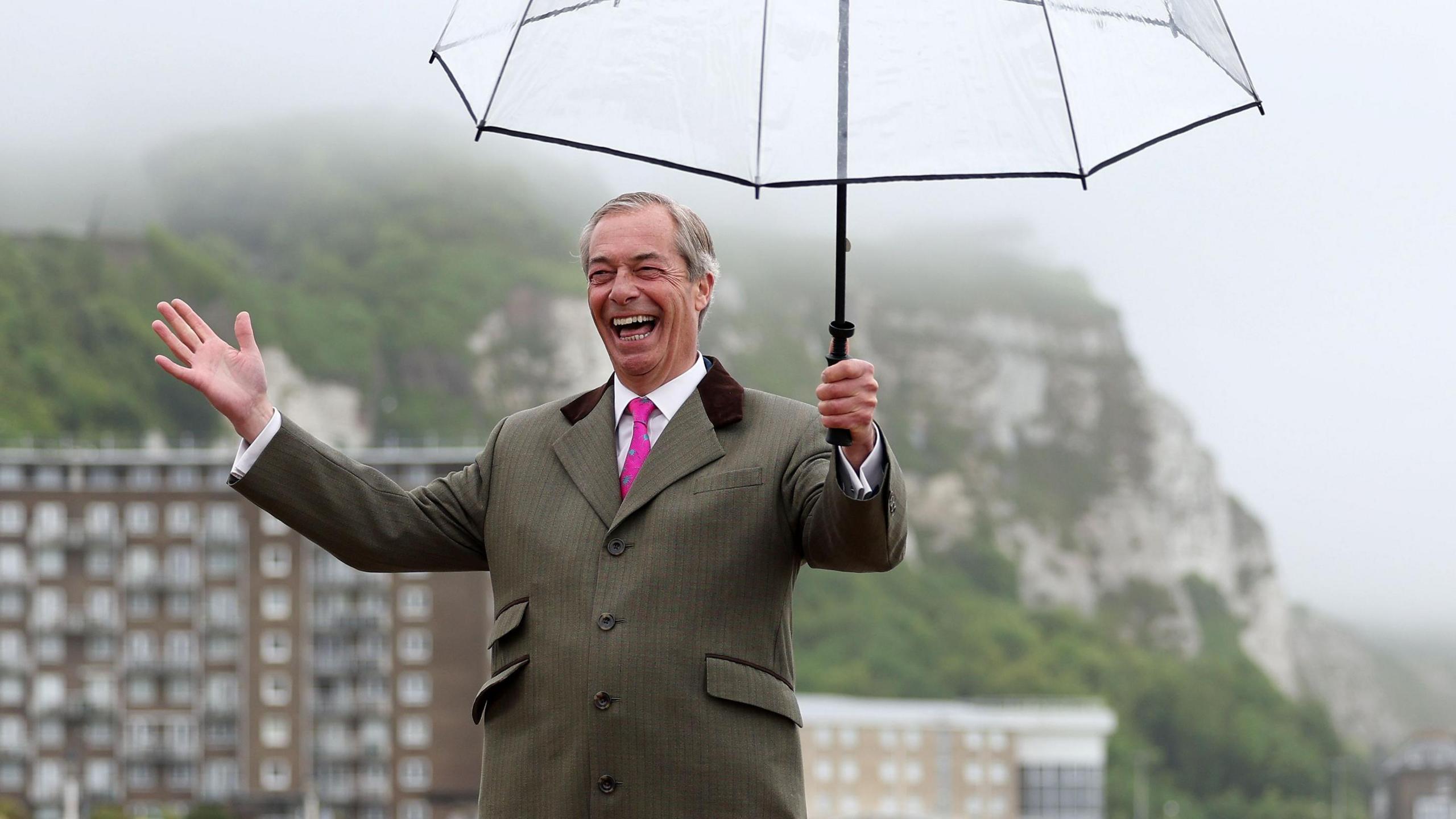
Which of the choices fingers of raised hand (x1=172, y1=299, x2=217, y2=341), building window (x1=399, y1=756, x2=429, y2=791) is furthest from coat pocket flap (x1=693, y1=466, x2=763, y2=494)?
building window (x1=399, y1=756, x2=429, y2=791)

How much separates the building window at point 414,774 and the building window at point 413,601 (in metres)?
5.45

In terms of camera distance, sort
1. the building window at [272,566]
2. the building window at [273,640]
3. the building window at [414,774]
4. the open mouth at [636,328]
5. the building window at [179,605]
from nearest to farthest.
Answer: the open mouth at [636,328], the building window at [414,774], the building window at [272,566], the building window at [273,640], the building window at [179,605]

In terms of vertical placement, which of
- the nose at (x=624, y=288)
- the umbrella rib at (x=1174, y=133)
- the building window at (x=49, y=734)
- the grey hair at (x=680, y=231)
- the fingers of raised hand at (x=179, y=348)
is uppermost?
the umbrella rib at (x=1174, y=133)

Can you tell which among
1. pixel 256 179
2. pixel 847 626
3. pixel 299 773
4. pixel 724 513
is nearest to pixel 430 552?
pixel 724 513

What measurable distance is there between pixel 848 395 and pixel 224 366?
4.56 ft

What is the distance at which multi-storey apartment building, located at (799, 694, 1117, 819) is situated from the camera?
85500 millimetres

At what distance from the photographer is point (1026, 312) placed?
187 meters

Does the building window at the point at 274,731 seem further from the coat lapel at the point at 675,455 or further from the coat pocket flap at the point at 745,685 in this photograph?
the coat pocket flap at the point at 745,685

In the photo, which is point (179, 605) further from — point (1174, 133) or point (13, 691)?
point (1174, 133)

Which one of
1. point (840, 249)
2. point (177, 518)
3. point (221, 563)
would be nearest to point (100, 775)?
point (221, 563)

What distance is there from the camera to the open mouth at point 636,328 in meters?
4.54

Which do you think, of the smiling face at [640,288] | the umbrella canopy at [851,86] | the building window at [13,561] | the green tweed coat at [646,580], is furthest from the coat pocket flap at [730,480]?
the building window at [13,561]

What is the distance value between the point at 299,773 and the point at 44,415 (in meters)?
48.3

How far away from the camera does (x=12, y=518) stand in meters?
82.8
